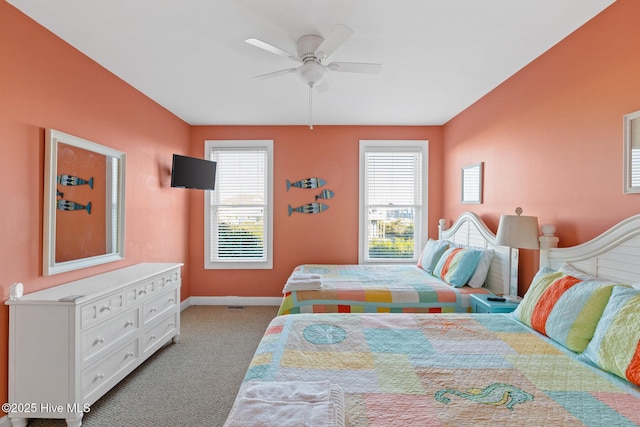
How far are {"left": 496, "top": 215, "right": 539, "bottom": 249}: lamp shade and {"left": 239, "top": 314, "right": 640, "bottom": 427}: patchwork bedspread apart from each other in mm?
715

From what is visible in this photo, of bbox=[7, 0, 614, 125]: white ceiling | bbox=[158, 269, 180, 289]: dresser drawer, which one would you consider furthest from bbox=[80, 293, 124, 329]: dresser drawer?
bbox=[7, 0, 614, 125]: white ceiling

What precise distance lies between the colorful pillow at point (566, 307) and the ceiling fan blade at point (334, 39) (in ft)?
6.50

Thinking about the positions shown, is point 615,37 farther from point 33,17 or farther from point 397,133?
point 33,17

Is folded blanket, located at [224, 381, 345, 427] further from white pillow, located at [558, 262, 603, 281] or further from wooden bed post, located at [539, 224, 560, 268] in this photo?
wooden bed post, located at [539, 224, 560, 268]

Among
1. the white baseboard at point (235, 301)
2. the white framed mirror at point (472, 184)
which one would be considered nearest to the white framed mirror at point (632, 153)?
the white framed mirror at point (472, 184)

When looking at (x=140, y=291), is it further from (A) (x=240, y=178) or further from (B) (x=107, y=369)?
(A) (x=240, y=178)

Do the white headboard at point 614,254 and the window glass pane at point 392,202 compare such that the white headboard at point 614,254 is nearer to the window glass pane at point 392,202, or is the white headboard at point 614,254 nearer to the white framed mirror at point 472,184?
the white framed mirror at point 472,184

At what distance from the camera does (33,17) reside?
6.87 feet

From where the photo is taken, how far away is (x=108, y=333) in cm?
227

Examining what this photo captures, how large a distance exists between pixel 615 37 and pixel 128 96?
4.02 metres

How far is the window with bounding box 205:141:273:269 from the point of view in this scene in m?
4.61

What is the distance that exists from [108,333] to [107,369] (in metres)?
0.26

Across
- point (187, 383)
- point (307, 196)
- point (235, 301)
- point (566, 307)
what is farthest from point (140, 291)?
point (566, 307)

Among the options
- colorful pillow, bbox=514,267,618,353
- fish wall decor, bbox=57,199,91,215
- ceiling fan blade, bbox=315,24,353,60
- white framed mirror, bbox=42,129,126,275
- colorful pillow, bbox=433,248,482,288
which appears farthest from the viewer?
colorful pillow, bbox=433,248,482,288
